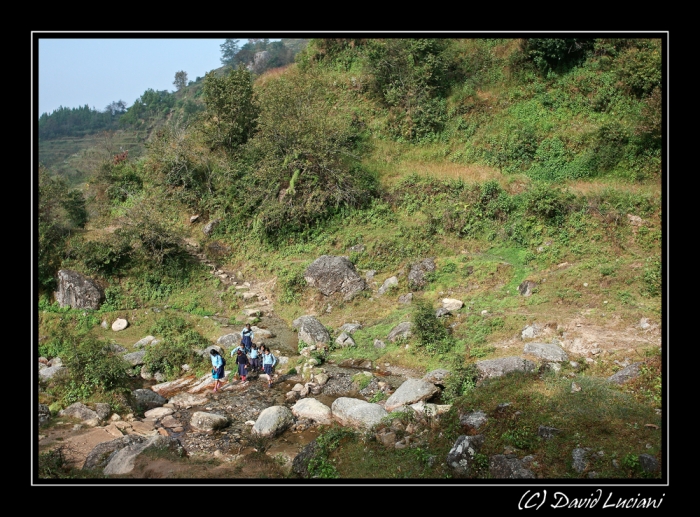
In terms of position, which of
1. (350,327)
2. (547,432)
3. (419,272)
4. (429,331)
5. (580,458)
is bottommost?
(580,458)

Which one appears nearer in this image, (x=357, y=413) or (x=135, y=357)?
(x=357, y=413)

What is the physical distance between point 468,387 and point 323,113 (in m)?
16.0

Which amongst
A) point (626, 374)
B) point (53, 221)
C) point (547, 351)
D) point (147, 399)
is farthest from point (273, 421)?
point (53, 221)

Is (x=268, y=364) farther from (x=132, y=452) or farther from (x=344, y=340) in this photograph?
(x=132, y=452)

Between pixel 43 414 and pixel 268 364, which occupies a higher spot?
pixel 268 364

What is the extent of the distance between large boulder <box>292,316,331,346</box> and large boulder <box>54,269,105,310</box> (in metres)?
8.54

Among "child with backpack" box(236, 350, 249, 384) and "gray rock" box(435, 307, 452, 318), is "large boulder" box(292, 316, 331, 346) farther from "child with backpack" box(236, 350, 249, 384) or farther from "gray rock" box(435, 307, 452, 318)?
"gray rock" box(435, 307, 452, 318)

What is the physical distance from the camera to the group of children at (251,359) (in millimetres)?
13617

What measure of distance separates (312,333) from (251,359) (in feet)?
7.58

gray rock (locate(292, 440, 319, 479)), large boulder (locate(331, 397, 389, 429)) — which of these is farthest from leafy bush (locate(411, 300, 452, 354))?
gray rock (locate(292, 440, 319, 479))

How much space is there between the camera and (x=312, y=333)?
51.0 ft

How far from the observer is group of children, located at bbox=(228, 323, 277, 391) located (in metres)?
13.6

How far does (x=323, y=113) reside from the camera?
2303 cm

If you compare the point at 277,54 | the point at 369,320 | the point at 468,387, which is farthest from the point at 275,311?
the point at 277,54
